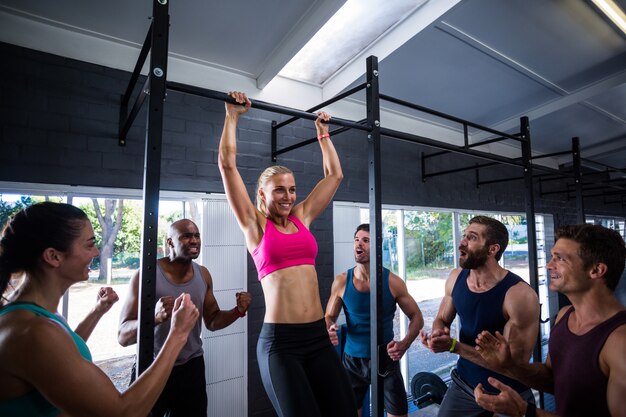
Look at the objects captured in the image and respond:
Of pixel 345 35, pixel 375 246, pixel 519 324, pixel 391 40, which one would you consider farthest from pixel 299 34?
pixel 519 324

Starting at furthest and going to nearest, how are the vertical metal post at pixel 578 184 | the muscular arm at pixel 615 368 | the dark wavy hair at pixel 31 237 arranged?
the vertical metal post at pixel 578 184 → the muscular arm at pixel 615 368 → the dark wavy hair at pixel 31 237

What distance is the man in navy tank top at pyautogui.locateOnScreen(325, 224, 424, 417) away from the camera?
2803 mm

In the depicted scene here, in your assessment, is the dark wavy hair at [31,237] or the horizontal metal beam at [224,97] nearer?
the dark wavy hair at [31,237]

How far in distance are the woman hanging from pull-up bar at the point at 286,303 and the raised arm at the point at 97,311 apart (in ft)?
2.27

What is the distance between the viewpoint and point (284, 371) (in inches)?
67.9

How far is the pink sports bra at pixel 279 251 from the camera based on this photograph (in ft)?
6.25

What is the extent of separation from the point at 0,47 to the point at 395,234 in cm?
401

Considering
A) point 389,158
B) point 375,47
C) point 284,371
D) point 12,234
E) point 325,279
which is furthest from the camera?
point 389,158

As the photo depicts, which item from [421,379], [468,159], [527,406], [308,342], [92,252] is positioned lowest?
[421,379]

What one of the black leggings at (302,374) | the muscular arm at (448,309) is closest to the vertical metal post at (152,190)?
the black leggings at (302,374)

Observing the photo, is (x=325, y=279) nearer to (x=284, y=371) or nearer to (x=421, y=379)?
(x=421, y=379)

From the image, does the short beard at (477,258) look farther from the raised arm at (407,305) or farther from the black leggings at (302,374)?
the black leggings at (302,374)

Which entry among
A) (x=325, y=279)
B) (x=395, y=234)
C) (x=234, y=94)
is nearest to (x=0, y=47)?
(x=234, y=94)

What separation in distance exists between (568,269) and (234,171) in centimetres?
163
